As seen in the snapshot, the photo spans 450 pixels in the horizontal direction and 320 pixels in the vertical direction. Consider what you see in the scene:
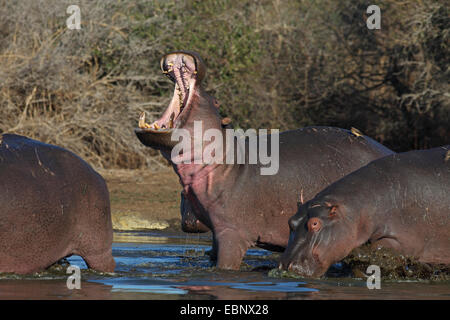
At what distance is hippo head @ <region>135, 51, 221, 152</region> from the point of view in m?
6.82

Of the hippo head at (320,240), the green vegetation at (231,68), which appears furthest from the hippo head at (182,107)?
the green vegetation at (231,68)

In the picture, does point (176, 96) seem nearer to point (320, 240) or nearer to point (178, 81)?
point (178, 81)

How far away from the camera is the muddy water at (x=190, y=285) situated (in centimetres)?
536

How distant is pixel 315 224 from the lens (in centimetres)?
613

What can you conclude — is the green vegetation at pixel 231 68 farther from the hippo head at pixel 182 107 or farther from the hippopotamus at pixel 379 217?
the hippopotamus at pixel 379 217

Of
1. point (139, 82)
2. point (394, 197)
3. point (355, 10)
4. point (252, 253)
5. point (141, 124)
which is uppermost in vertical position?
point (355, 10)

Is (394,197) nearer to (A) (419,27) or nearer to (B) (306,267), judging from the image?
(B) (306,267)

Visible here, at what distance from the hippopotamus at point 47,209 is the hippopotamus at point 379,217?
128 centimetres

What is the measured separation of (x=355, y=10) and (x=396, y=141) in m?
2.33

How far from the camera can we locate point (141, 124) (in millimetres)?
6828

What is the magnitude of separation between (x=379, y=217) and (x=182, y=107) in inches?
69.4

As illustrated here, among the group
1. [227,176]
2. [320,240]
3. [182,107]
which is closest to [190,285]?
[320,240]

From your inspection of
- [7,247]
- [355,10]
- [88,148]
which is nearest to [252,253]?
[7,247]

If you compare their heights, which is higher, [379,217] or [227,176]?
[227,176]
